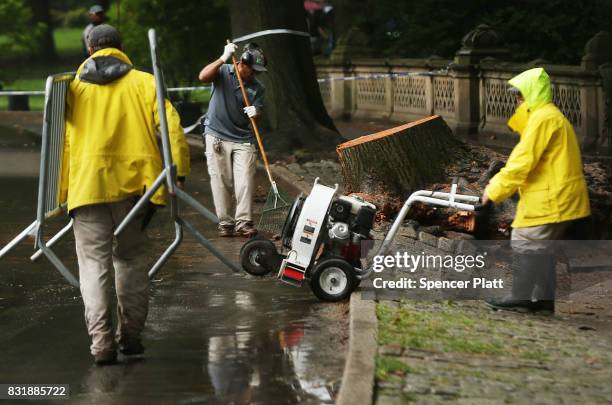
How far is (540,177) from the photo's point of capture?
9422 millimetres

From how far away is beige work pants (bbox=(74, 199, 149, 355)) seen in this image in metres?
8.41

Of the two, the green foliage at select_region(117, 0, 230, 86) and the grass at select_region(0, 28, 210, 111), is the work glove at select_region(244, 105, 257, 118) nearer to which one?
the grass at select_region(0, 28, 210, 111)

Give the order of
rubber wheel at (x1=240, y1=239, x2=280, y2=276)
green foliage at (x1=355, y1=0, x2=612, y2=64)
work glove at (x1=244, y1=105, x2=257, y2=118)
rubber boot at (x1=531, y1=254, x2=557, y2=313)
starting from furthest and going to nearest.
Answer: green foliage at (x1=355, y1=0, x2=612, y2=64) → work glove at (x1=244, y1=105, x2=257, y2=118) → rubber wheel at (x1=240, y1=239, x2=280, y2=276) → rubber boot at (x1=531, y1=254, x2=557, y2=313)

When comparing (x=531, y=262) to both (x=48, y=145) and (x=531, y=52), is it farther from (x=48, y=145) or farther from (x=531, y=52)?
(x=531, y=52)

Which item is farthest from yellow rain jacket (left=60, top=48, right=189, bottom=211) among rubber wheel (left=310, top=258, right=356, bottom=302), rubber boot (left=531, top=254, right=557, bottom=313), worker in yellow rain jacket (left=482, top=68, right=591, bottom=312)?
rubber boot (left=531, top=254, right=557, bottom=313)

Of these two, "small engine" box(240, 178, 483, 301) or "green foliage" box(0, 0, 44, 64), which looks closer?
"small engine" box(240, 178, 483, 301)

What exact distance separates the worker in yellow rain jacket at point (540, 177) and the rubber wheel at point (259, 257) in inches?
75.7

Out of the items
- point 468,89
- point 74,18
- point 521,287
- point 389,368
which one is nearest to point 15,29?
point 468,89

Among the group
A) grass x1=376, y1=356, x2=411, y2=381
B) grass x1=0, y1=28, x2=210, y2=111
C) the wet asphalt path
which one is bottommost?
grass x1=0, y1=28, x2=210, y2=111

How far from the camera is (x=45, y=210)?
8.65 m

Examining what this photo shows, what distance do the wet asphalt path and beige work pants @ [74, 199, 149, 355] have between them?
8.4 inches

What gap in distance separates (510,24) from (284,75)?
296 inches

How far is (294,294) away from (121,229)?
2.57 m

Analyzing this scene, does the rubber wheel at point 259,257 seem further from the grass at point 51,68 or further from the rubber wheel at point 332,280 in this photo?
the grass at point 51,68
